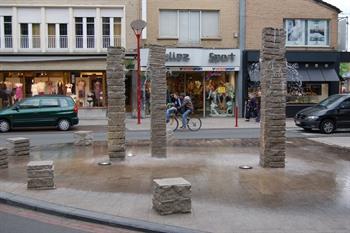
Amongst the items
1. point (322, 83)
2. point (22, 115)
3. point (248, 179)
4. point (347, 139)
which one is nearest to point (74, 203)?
point (248, 179)

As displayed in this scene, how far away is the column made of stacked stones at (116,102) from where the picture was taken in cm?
1330

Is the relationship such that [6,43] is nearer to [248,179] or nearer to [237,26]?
[237,26]

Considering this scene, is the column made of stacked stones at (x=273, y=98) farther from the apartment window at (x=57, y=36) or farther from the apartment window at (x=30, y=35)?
the apartment window at (x=30, y=35)

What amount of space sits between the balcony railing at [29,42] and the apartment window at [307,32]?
15062 millimetres

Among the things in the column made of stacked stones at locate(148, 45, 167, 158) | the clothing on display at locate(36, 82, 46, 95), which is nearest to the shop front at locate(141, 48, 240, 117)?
the clothing on display at locate(36, 82, 46, 95)

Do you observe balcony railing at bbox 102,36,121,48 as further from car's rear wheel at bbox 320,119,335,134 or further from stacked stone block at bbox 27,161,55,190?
stacked stone block at bbox 27,161,55,190

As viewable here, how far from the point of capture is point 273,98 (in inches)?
478

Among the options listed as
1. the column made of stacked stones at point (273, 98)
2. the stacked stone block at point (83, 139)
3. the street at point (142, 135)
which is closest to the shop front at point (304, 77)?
the street at point (142, 135)

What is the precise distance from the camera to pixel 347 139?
18.6 metres

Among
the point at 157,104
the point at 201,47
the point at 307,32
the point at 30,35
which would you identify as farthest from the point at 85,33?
the point at 157,104

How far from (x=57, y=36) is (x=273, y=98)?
70.7 ft

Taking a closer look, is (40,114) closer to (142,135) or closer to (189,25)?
(142,135)

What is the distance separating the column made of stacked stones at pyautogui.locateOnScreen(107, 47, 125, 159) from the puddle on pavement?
40 centimetres

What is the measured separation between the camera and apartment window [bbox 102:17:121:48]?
103ft
